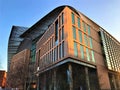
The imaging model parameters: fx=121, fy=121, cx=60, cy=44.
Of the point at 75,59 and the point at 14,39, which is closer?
the point at 75,59

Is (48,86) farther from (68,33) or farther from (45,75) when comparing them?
(68,33)

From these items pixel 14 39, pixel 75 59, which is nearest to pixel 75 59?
pixel 75 59

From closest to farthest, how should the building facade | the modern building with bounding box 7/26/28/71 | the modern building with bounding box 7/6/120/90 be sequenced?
the building facade, the modern building with bounding box 7/6/120/90, the modern building with bounding box 7/26/28/71

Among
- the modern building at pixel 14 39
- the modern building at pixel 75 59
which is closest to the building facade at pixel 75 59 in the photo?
the modern building at pixel 75 59

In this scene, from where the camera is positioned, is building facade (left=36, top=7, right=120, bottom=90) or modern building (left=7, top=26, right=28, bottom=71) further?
modern building (left=7, top=26, right=28, bottom=71)

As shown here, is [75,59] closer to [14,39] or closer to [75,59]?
[75,59]

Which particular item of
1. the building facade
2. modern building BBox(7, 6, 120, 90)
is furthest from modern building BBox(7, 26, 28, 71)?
the building facade

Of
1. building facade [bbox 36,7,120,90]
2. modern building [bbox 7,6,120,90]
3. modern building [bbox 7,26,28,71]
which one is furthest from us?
modern building [bbox 7,26,28,71]

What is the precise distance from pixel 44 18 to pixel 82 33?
78.4ft

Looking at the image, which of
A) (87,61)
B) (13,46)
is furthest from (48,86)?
(13,46)

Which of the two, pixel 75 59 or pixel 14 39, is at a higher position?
pixel 14 39

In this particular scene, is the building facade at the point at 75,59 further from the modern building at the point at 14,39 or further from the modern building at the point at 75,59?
the modern building at the point at 14,39

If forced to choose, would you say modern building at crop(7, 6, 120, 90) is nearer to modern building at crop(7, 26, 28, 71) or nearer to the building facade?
the building facade

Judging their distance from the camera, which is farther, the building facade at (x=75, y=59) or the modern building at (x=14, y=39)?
the modern building at (x=14, y=39)
